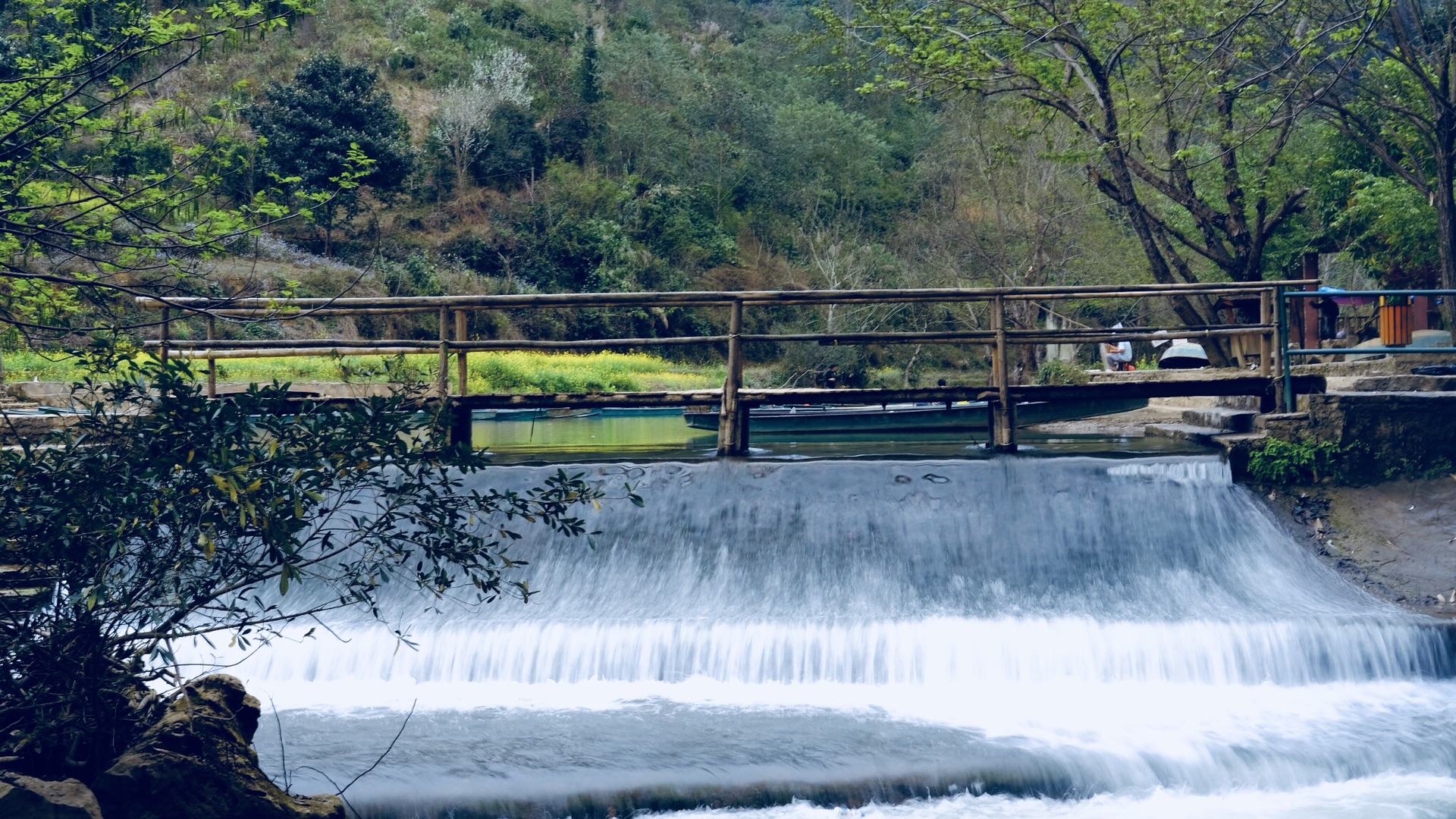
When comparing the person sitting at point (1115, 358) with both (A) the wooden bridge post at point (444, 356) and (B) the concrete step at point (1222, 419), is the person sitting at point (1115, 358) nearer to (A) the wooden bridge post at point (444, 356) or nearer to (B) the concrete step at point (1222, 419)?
(B) the concrete step at point (1222, 419)

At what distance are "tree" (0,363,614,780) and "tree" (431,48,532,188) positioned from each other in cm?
3313

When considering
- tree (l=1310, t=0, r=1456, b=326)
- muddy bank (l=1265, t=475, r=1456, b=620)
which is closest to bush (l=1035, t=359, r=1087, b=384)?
tree (l=1310, t=0, r=1456, b=326)

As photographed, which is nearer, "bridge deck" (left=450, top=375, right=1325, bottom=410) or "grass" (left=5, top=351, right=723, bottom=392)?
"bridge deck" (left=450, top=375, right=1325, bottom=410)

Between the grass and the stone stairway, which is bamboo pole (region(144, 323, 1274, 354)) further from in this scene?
the grass

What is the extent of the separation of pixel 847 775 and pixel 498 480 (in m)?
4.59

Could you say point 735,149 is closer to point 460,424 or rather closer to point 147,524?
point 460,424

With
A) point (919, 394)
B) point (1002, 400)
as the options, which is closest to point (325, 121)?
point (919, 394)

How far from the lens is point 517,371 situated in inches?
971

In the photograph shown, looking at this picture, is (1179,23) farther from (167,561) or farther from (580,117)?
(580,117)

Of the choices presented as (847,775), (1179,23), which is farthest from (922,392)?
(1179,23)

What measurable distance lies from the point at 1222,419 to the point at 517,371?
1738 centimetres

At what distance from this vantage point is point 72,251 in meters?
4.41

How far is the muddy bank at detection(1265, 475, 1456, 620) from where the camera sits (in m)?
7.61

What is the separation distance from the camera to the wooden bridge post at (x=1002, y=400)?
945 cm
